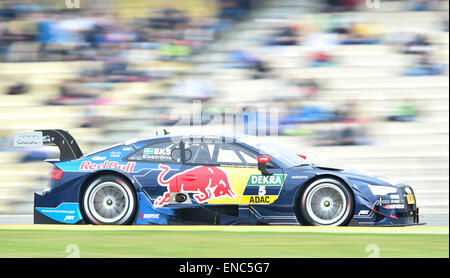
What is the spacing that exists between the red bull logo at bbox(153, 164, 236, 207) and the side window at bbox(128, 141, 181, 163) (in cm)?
15

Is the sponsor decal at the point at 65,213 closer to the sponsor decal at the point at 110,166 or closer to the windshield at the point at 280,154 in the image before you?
the sponsor decal at the point at 110,166

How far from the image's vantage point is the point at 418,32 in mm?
9680

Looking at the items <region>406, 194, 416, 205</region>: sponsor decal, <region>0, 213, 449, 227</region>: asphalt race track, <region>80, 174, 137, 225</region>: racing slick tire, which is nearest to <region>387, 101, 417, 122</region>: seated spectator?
<region>0, 213, 449, 227</region>: asphalt race track

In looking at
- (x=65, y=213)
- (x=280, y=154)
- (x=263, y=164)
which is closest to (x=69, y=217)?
(x=65, y=213)

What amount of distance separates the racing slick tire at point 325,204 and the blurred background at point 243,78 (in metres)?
2.10

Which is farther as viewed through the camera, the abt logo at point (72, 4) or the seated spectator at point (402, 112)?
the abt logo at point (72, 4)

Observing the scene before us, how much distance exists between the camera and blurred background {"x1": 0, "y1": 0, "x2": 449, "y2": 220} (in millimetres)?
8961

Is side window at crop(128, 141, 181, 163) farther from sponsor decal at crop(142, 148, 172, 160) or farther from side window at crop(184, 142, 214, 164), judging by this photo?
side window at crop(184, 142, 214, 164)

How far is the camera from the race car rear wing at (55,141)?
745 cm

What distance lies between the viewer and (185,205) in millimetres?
6914

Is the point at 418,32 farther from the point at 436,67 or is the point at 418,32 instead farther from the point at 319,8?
the point at 319,8

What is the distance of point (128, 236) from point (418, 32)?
557 cm

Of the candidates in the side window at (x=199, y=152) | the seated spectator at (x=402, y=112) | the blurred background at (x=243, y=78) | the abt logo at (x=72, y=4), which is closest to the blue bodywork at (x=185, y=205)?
the side window at (x=199, y=152)
